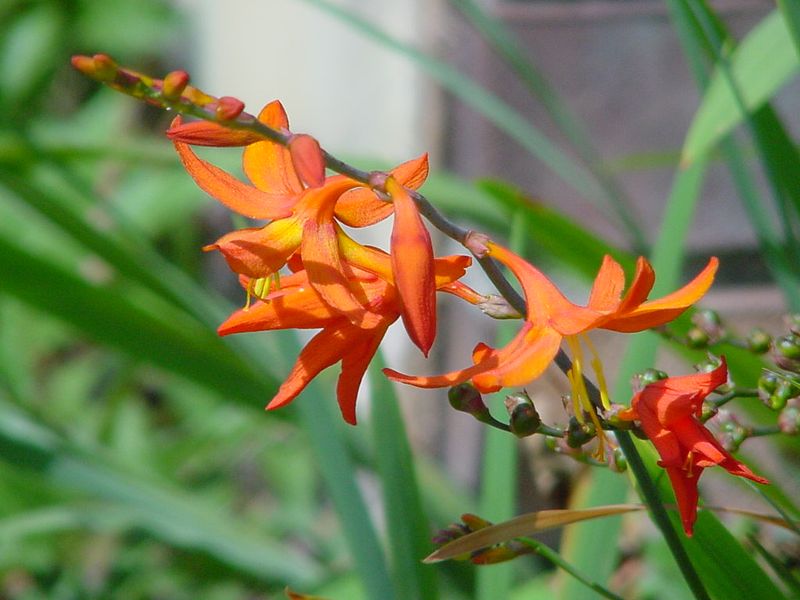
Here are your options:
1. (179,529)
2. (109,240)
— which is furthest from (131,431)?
(109,240)

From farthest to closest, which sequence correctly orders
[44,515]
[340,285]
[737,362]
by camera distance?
[44,515], [737,362], [340,285]

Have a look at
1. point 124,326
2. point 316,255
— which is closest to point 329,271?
point 316,255

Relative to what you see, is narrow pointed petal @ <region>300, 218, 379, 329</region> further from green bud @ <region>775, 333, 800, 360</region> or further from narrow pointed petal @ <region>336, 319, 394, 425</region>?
green bud @ <region>775, 333, 800, 360</region>

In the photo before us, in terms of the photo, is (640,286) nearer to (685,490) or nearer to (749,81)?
(685,490)

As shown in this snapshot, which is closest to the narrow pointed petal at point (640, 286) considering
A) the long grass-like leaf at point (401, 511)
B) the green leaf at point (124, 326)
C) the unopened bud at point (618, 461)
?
the unopened bud at point (618, 461)

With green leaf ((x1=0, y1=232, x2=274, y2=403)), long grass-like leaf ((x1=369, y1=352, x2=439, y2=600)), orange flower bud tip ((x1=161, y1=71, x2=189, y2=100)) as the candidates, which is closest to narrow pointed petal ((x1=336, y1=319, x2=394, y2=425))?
orange flower bud tip ((x1=161, y1=71, x2=189, y2=100))

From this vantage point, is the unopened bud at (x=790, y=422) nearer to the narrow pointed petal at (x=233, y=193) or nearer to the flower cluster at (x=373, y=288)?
the flower cluster at (x=373, y=288)

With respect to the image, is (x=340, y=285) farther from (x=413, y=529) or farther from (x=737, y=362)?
(x=737, y=362)
